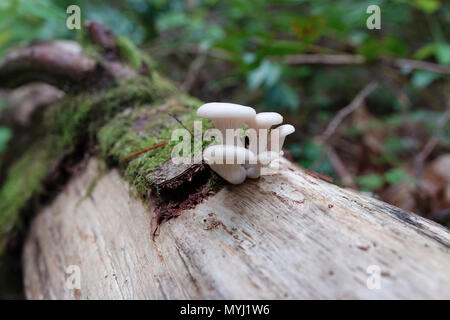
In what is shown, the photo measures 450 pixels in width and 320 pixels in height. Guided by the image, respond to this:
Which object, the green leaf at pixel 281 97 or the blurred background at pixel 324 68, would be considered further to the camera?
the green leaf at pixel 281 97

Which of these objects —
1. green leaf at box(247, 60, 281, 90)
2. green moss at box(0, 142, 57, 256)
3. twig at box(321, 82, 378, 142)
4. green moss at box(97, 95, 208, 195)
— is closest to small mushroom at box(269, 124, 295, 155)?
green moss at box(97, 95, 208, 195)

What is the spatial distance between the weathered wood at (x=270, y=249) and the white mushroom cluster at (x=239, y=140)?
11 cm

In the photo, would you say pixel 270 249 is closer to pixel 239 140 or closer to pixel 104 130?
pixel 239 140

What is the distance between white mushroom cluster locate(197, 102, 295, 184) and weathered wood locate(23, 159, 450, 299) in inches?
4.4

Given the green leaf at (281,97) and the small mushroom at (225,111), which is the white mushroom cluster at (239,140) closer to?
the small mushroom at (225,111)

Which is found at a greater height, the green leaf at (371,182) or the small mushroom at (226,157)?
the small mushroom at (226,157)

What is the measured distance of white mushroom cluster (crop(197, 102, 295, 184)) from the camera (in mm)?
1055

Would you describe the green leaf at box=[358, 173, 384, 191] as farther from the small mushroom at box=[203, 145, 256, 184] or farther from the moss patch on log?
the small mushroom at box=[203, 145, 256, 184]

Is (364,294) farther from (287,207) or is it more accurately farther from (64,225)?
(64,225)

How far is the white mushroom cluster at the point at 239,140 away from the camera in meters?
1.06

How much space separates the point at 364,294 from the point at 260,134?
2.35 ft

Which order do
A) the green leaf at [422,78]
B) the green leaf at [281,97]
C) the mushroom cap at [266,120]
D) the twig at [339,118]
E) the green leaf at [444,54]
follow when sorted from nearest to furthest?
the mushroom cap at [266,120] → the twig at [339,118] → the green leaf at [444,54] → the green leaf at [422,78] → the green leaf at [281,97]

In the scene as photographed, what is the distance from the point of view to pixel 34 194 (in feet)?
7.54

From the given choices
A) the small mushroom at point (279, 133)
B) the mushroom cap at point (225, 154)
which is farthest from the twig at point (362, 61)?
the mushroom cap at point (225, 154)
